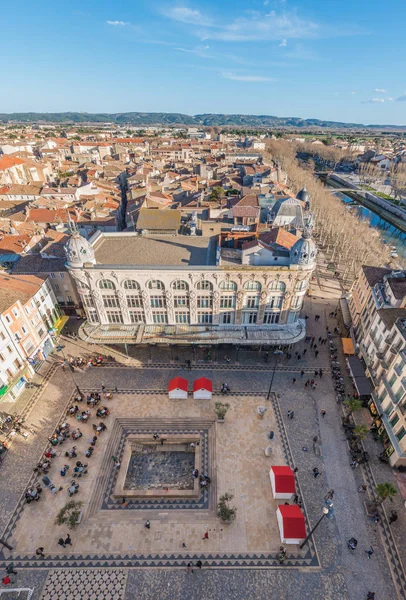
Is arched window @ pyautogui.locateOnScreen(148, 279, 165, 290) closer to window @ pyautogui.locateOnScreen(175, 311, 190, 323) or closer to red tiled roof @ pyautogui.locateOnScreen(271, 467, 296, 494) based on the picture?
window @ pyautogui.locateOnScreen(175, 311, 190, 323)

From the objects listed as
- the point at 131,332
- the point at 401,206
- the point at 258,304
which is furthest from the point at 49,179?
the point at 401,206

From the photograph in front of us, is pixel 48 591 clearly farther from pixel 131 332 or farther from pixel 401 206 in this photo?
pixel 401 206

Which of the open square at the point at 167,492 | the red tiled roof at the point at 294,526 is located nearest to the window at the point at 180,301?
the open square at the point at 167,492

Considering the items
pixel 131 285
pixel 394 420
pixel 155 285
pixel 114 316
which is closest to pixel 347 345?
pixel 394 420

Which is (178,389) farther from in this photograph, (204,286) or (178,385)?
(204,286)

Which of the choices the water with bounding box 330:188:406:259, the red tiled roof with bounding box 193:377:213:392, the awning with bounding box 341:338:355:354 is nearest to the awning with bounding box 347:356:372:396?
the awning with bounding box 341:338:355:354

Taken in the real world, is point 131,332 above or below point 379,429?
above
